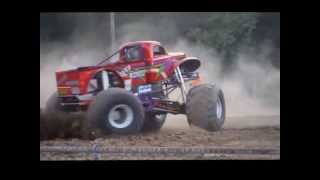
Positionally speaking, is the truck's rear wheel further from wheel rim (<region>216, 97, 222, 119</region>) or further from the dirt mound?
wheel rim (<region>216, 97, 222, 119</region>)

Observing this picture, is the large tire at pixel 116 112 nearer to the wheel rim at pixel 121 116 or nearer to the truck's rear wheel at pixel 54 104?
the wheel rim at pixel 121 116

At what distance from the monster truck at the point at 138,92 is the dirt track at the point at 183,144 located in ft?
0.33

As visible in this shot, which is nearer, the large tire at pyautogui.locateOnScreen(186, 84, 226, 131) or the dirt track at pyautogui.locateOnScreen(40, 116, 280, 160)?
the dirt track at pyautogui.locateOnScreen(40, 116, 280, 160)

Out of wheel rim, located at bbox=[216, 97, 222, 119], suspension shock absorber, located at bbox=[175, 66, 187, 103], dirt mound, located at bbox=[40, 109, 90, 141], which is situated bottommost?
dirt mound, located at bbox=[40, 109, 90, 141]

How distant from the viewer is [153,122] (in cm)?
638

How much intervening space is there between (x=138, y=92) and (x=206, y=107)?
2.48ft

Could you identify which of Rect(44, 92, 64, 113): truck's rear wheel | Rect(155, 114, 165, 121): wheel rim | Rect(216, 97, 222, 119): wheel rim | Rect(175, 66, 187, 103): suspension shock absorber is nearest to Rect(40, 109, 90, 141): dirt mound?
Rect(44, 92, 64, 113): truck's rear wheel

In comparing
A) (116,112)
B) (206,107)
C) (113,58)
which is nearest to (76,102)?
(116,112)

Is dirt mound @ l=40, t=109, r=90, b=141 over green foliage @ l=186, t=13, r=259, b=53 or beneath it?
beneath

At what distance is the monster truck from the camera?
6320 millimetres

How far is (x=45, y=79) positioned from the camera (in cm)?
634

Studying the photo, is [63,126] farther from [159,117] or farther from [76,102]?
[159,117]
